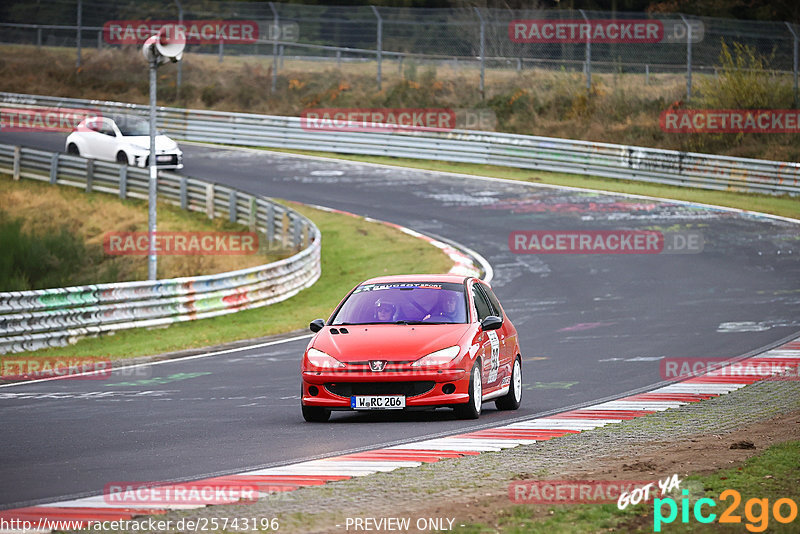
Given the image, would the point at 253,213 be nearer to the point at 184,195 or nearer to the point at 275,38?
the point at 184,195

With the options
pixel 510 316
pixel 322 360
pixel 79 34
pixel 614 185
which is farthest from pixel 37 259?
pixel 79 34

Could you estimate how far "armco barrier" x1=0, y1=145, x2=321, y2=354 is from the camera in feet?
60.8

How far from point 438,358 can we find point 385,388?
1.88 feet

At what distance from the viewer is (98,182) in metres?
36.4

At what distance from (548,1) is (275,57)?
21.5 m

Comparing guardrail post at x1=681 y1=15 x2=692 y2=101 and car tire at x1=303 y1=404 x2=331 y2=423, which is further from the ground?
guardrail post at x1=681 y1=15 x2=692 y2=101

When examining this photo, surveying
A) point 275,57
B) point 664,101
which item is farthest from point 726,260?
point 275,57

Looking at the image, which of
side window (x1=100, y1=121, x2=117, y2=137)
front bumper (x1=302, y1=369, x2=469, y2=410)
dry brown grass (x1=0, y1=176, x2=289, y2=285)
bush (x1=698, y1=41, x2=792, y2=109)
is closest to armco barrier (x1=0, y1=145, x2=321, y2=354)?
dry brown grass (x1=0, y1=176, x2=289, y2=285)

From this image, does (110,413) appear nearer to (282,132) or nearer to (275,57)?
(282,132)

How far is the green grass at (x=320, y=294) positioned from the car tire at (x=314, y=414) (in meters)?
7.42

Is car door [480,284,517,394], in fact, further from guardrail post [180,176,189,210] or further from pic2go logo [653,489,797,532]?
guardrail post [180,176,189,210]

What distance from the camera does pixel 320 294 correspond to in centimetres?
2525

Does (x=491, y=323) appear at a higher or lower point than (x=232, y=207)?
higher

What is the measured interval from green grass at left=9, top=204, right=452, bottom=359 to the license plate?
→ 788 centimetres
